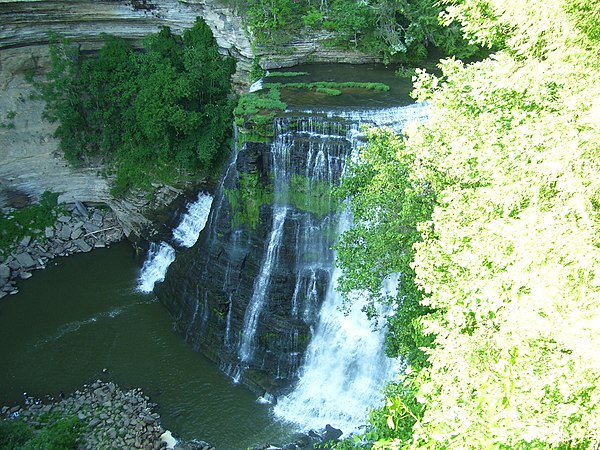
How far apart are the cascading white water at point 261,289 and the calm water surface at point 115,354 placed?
1246 mm

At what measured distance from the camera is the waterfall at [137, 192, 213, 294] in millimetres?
20703

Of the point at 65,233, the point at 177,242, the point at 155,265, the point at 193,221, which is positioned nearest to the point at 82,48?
the point at 65,233

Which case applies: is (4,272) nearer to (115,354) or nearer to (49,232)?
(49,232)

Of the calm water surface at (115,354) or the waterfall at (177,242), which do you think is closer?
the calm water surface at (115,354)

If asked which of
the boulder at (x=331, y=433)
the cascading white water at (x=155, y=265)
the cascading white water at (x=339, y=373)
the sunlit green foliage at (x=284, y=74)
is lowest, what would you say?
the boulder at (x=331, y=433)

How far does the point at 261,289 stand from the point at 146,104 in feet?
28.5

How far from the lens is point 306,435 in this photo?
1448 cm

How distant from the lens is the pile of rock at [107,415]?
575 inches

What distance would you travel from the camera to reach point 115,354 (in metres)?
17.8

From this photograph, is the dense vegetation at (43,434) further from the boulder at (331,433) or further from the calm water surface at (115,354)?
the boulder at (331,433)

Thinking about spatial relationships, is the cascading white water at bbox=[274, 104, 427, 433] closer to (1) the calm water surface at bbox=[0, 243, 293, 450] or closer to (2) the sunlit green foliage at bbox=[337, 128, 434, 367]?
(1) the calm water surface at bbox=[0, 243, 293, 450]

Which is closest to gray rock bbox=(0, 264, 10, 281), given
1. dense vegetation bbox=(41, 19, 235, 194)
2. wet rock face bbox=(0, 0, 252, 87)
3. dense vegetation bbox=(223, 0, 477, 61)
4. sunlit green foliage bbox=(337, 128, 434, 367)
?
dense vegetation bbox=(41, 19, 235, 194)

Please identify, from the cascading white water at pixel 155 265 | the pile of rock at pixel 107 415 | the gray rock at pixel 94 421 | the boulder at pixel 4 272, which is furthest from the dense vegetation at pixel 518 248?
the boulder at pixel 4 272

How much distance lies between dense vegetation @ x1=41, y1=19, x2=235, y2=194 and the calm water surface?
4.64m
